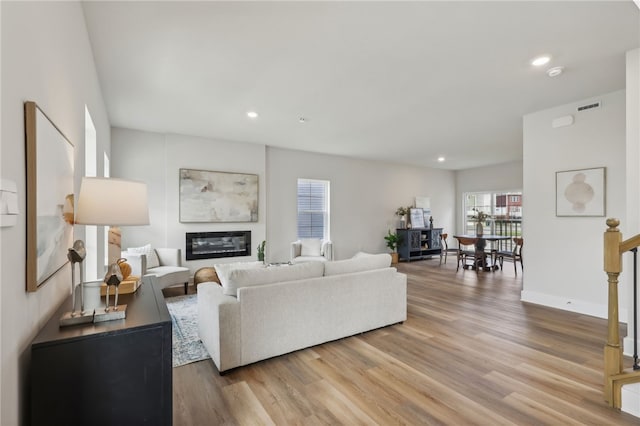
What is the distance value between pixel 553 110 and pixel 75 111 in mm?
5303

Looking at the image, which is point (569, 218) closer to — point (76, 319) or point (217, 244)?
point (76, 319)

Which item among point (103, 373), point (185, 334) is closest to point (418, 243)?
point (185, 334)

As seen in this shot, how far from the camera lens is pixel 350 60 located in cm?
288

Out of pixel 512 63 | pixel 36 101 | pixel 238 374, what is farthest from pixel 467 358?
pixel 36 101

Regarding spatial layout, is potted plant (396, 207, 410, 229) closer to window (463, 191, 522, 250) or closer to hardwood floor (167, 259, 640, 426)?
window (463, 191, 522, 250)

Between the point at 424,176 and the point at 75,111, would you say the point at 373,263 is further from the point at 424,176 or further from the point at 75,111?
the point at 424,176

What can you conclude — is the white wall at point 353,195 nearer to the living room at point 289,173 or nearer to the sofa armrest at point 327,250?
the living room at point 289,173

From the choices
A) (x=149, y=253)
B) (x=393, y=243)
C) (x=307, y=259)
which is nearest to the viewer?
(x=149, y=253)

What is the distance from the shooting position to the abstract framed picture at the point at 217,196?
18.0 ft

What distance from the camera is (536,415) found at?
6.53 feet

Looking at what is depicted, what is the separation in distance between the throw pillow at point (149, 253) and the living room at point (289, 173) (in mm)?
420

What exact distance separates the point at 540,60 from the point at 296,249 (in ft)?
15.9

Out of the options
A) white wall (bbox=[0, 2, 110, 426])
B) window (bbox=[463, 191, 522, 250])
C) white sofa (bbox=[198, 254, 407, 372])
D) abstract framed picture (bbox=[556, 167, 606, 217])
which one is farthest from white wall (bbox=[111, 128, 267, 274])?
window (bbox=[463, 191, 522, 250])

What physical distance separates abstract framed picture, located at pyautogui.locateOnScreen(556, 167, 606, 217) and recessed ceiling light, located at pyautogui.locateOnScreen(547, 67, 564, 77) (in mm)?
1466
